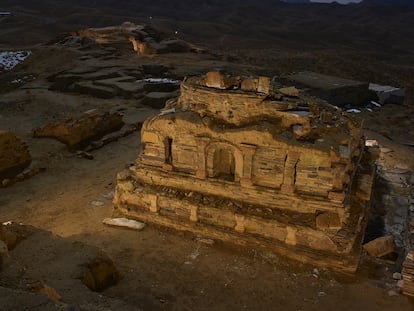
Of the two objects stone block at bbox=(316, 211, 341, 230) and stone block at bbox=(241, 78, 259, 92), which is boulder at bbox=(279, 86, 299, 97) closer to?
stone block at bbox=(241, 78, 259, 92)

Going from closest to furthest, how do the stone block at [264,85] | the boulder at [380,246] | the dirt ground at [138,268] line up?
1. the dirt ground at [138,268]
2. the boulder at [380,246]
3. the stone block at [264,85]

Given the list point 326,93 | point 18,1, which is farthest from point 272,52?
point 18,1

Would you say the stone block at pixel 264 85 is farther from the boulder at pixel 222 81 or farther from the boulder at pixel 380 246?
the boulder at pixel 380 246

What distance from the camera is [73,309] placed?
11.1 feet

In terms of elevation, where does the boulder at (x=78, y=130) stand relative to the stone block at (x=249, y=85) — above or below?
below

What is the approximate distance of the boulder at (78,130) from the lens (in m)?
13.1

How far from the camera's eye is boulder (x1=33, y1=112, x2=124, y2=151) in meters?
13.1

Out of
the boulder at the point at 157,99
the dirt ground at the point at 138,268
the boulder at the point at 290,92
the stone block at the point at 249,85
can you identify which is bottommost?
the dirt ground at the point at 138,268

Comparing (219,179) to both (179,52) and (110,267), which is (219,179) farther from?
(179,52)

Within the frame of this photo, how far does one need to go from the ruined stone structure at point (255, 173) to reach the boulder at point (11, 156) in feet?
13.9

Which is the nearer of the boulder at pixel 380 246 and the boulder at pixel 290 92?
the boulder at pixel 380 246

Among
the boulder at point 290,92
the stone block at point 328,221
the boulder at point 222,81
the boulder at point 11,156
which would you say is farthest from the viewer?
the boulder at point 11,156

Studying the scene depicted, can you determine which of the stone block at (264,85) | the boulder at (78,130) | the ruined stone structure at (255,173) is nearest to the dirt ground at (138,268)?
the ruined stone structure at (255,173)

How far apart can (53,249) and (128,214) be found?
2.34 m
